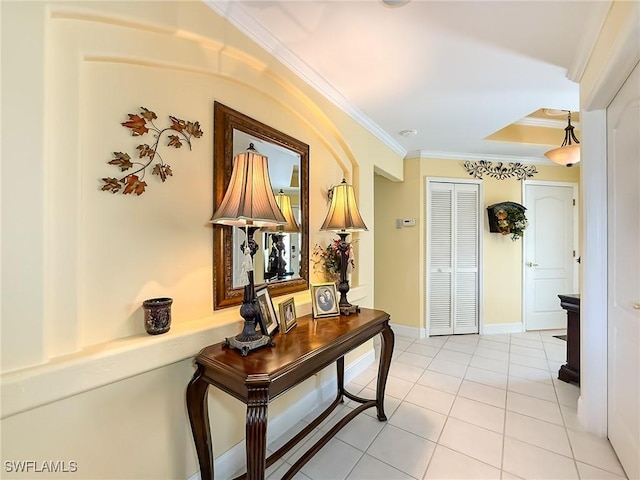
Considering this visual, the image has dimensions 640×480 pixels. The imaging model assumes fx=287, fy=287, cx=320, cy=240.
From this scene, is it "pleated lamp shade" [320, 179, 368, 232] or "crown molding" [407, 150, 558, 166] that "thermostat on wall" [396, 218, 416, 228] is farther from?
"pleated lamp shade" [320, 179, 368, 232]

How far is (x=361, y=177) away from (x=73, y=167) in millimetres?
2265

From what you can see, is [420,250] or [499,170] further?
[499,170]

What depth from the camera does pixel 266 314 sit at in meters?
1.54

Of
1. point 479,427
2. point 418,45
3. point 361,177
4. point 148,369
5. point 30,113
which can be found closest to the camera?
point 30,113

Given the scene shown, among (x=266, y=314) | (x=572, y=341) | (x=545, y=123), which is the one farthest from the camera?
(x=545, y=123)

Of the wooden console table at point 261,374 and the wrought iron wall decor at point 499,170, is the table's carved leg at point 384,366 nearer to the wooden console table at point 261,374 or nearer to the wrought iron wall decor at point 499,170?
the wooden console table at point 261,374

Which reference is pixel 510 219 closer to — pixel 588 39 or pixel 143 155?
pixel 588 39

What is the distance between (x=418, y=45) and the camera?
1.79 metres

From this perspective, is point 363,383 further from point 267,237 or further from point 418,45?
point 418,45

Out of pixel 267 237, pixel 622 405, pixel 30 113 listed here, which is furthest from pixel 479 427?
pixel 30 113

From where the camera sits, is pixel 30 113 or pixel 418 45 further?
pixel 418 45

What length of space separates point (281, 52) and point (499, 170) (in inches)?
143

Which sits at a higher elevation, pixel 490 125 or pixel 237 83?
pixel 490 125

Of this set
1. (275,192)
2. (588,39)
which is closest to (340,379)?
(275,192)
